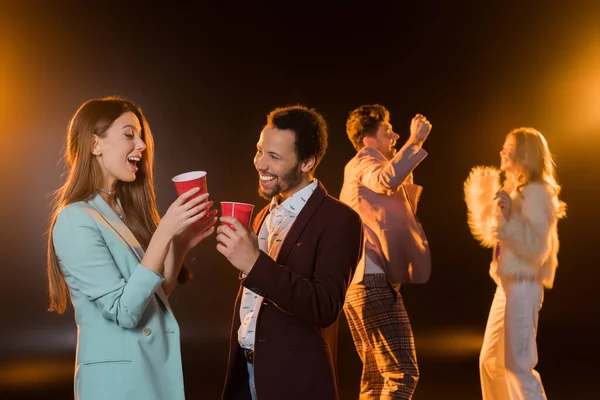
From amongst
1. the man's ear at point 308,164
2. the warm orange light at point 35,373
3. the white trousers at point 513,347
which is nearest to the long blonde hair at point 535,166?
the white trousers at point 513,347

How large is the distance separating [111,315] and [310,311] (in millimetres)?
601

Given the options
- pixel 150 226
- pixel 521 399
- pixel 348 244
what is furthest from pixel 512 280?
pixel 150 226

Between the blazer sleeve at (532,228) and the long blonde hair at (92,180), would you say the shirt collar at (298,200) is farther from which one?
the blazer sleeve at (532,228)

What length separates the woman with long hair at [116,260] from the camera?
2049 mm

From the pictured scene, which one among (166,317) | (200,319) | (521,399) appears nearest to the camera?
(166,317)

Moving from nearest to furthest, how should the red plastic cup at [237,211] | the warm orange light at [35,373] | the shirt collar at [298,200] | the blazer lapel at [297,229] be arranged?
the red plastic cup at [237,211], the blazer lapel at [297,229], the shirt collar at [298,200], the warm orange light at [35,373]

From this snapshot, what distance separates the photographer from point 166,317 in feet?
Answer: 7.30

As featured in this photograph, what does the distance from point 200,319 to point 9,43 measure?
3.03 meters

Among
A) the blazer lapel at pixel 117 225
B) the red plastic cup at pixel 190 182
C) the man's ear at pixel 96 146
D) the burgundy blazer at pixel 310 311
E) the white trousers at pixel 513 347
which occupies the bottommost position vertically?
the white trousers at pixel 513 347

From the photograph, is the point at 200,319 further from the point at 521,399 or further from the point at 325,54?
the point at 521,399

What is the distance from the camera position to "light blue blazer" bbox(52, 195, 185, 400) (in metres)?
2.03

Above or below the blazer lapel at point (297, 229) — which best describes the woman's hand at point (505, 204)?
above

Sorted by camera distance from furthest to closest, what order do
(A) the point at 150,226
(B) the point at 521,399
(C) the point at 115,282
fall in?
(B) the point at 521,399 < (A) the point at 150,226 < (C) the point at 115,282

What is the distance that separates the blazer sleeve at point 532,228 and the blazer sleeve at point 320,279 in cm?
189
